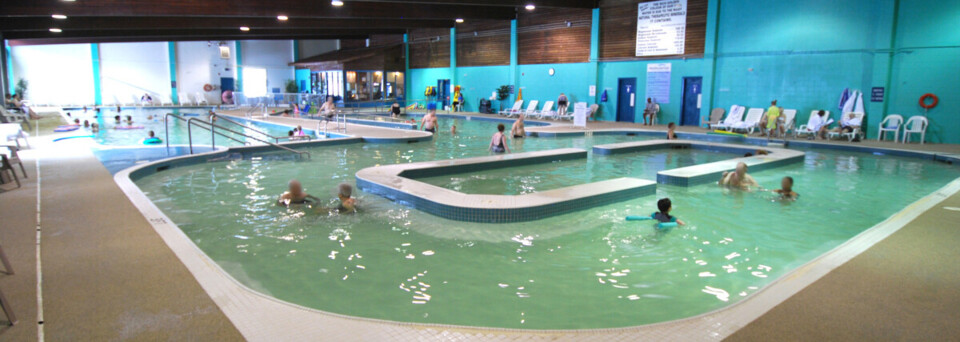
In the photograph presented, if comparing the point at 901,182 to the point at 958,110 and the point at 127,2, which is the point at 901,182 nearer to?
the point at 958,110

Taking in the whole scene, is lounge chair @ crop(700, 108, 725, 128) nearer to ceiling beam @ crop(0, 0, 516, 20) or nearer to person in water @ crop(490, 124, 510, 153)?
person in water @ crop(490, 124, 510, 153)

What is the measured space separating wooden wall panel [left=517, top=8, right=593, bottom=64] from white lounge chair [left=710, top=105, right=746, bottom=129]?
6.13 metres

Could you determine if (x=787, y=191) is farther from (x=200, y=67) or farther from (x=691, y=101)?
(x=200, y=67)

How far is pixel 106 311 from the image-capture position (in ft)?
10.3

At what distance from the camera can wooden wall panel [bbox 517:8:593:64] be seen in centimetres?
2181

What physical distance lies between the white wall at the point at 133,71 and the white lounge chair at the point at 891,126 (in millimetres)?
33401

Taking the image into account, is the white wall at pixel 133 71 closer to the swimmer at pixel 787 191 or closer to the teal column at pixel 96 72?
the teal column at pixel 96 72

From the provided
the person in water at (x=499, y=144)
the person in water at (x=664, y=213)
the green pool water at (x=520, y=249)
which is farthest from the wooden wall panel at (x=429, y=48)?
the person in water at (x=664, y=213)

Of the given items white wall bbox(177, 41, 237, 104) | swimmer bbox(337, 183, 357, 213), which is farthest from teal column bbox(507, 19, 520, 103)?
swimmer bbox(337, 183, 357, 213)

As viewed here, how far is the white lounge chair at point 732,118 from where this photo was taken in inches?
663

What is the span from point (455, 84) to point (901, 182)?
21.3 meters

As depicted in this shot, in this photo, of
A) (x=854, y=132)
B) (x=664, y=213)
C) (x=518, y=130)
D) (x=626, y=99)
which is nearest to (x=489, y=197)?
(x=664, y=213)

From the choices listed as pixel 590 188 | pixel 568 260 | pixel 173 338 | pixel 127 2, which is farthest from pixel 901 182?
pixel 127 2

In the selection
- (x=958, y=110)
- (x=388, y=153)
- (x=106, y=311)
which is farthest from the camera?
(x=958, y=110)
